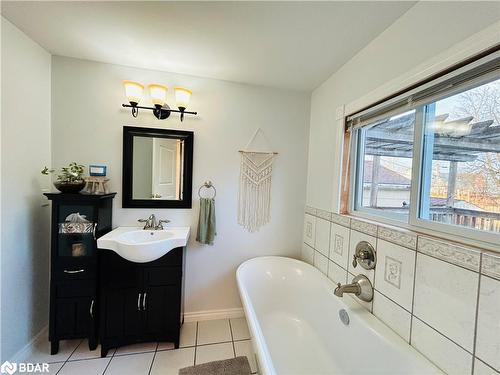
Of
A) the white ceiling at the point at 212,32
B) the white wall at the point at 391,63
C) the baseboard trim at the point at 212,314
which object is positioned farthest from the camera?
the baseboard trim at the point at 212,314

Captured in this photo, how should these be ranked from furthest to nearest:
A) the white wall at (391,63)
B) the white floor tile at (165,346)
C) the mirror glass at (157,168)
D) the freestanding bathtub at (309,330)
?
the mirror glass at (157,168) < the white floor tile at (165,346) < the freestanding bathtub at (309,330) < the white wall at (391,63)

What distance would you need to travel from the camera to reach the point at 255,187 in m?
2.22

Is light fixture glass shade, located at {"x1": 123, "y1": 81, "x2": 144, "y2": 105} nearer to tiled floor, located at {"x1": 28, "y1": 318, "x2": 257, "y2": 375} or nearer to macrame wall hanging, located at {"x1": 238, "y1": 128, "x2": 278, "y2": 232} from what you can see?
macrame wall hanging, located at {"x1": 238, "y1": 128, "x2": 278, "y2": 232}

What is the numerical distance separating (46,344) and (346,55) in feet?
10.8

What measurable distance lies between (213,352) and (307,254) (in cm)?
122

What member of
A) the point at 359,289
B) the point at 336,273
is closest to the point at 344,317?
the point at 359,289

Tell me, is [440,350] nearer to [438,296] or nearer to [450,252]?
[438,296]

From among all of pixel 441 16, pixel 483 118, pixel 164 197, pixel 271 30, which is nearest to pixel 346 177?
pixel 483 118

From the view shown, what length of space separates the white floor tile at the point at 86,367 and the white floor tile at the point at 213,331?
2.28 ft

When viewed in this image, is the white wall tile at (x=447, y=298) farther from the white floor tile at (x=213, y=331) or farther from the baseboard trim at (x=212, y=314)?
the baseboard trim at (x=212, y=314)

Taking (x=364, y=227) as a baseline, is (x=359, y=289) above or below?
below

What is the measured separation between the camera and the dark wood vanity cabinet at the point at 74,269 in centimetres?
162

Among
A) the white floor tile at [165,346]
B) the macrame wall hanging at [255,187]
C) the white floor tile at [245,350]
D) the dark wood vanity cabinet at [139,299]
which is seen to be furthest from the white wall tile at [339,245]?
the white floor tile at [165,346]

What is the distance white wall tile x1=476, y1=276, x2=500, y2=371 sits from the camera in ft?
2.59
